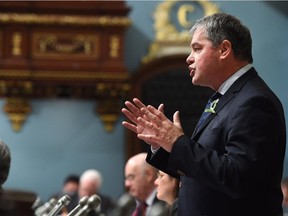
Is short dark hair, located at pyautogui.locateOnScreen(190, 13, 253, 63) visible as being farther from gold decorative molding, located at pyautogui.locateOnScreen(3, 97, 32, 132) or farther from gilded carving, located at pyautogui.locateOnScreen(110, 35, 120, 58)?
gold decorative molding, located at pyautogui.locateOnScreen(3, 97, 32, 132)

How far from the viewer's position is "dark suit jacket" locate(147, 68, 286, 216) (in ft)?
10.0

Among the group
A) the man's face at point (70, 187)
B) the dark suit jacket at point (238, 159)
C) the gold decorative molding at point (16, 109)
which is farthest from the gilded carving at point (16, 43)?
the dark suit jacket at point (238, 159)

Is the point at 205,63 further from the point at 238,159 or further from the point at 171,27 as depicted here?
the point at 171,27

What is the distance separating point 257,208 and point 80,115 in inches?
310

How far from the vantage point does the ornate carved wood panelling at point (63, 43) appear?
10.4m

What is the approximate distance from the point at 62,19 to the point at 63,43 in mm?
297

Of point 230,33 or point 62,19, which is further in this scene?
point 62,19

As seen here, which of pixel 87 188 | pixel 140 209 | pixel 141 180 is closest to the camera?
pixel 140 209

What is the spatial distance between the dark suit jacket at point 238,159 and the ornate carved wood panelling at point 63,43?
721cm

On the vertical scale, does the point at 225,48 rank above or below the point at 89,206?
above

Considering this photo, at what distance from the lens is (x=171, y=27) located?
10.9 meters

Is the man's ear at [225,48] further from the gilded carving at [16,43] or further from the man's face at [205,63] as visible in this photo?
the gilded carving at [16,43]

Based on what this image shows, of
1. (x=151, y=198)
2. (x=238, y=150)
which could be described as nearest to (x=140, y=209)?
(x=151, y=198)

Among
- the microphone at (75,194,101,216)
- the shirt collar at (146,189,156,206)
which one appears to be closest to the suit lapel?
the microphone at (75,194,101,216)
